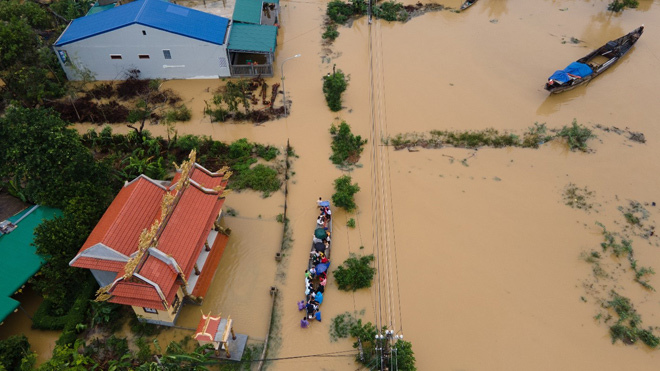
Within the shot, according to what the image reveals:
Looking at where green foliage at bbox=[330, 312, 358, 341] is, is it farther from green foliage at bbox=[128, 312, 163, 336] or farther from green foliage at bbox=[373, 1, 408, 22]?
green foliage at bbox=[373, 1, 408, 22]

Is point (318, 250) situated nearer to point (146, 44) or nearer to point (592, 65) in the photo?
point (146, 44)

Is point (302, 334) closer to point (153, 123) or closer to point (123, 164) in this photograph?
point (123, 164)

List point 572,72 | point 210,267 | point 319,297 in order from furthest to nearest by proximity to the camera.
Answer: point 572,72, point 210,267, point 319,297

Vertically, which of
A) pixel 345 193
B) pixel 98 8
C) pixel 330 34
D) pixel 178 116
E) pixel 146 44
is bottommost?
pixel 345 193

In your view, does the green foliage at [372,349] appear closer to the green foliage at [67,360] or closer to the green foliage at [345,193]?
the green foliage at [345,193]

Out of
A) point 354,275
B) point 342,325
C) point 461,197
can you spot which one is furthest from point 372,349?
point 461,197

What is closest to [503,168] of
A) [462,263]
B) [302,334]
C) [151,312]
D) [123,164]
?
[462,263]

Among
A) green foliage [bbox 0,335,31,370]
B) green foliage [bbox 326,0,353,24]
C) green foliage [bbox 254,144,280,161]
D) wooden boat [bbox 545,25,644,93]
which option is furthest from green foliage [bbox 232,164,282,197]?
wooden boat [bbox 545,25,644,93]
